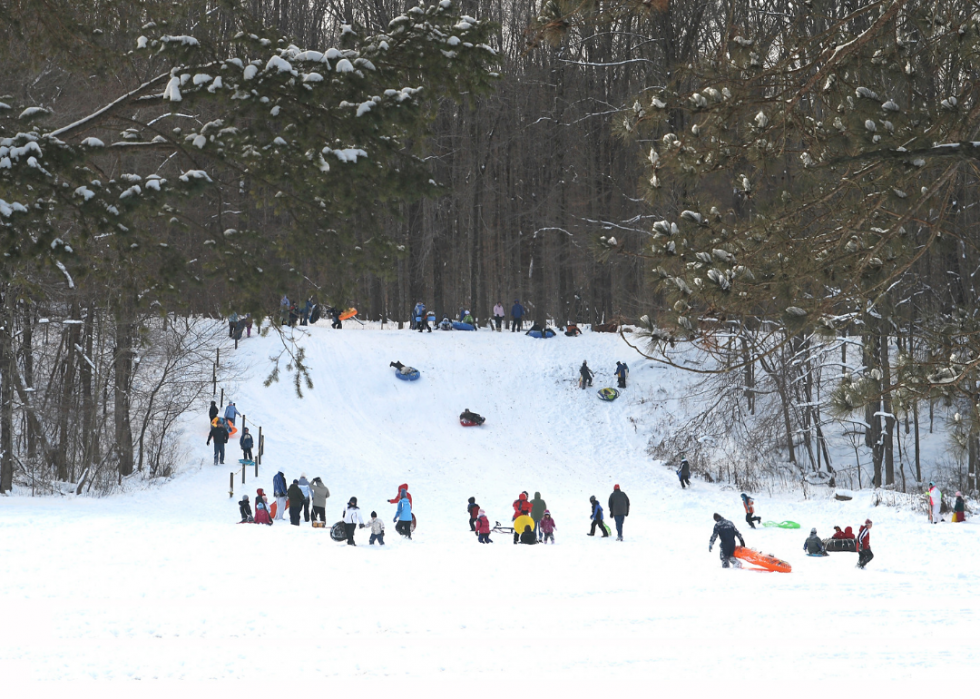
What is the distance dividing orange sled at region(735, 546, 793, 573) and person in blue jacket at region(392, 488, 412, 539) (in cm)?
715

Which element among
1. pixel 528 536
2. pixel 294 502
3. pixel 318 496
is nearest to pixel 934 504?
pixel 528 536

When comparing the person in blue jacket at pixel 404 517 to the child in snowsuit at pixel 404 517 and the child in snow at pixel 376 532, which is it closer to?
the child in snowsuit at pixel 404 517

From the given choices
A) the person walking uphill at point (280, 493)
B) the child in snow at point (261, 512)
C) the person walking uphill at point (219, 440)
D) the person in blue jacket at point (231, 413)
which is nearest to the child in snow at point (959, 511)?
the child in snow at point (261, 512)

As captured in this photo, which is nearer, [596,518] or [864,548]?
[864,548]

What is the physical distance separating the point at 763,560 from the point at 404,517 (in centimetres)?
772

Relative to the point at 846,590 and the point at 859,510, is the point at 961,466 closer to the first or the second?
the point at 859,510

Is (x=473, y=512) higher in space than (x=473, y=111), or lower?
lower

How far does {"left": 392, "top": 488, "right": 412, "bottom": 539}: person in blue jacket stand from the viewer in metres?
19.9

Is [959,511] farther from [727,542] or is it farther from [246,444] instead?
[246,444]

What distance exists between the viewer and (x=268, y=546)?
16.8 meters

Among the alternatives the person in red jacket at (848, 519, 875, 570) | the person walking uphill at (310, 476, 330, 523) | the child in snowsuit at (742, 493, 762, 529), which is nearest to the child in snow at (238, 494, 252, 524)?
the person walking uphill at (310, 476, 330, 523)

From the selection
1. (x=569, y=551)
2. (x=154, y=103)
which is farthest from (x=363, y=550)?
(x=154, y=103)

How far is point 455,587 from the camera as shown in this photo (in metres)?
14.1

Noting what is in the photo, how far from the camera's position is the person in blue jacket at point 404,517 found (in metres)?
19.9
